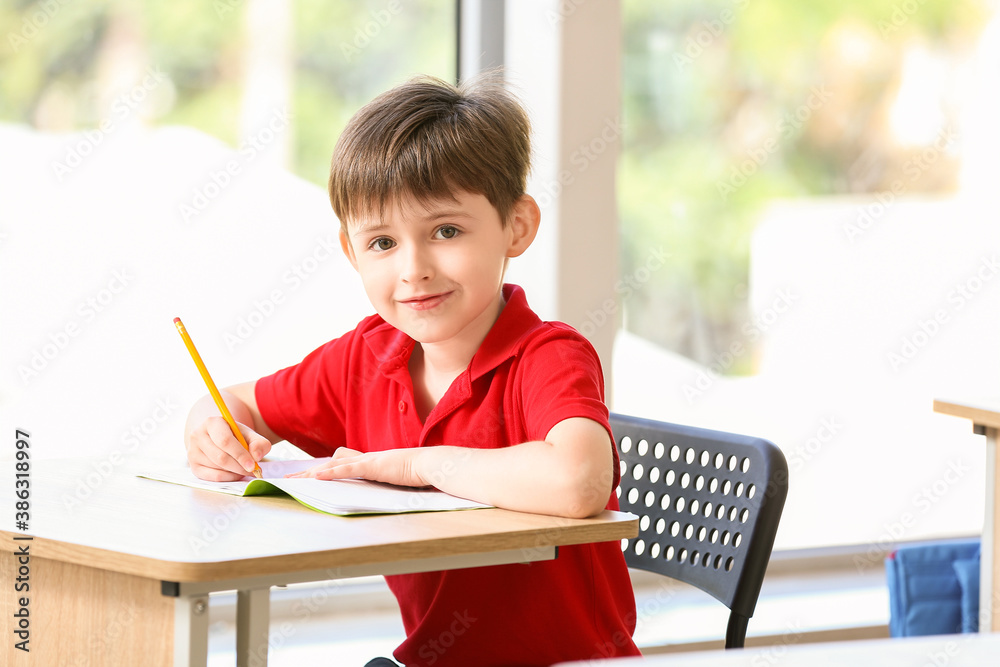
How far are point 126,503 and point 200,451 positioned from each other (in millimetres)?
180

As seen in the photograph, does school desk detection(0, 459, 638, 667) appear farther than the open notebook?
No

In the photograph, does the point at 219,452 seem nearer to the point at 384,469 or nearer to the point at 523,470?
the point at 384,469

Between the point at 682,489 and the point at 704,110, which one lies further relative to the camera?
the point at 704,110

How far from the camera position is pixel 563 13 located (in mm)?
2404

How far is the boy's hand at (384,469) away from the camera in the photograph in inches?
50.8

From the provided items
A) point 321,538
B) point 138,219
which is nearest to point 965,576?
point 321,538

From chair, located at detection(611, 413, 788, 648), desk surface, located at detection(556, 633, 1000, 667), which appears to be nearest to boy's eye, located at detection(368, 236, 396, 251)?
chair, located at detection(611, 413, 788, 648)

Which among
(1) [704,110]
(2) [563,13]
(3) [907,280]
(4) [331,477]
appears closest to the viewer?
(4) [331,477]

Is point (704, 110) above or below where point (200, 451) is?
above

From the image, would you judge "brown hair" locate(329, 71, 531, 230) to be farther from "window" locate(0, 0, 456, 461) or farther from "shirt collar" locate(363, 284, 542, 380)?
"window" locate(0, 0, 456, 461)

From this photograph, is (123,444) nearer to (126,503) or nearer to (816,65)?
(126,503)

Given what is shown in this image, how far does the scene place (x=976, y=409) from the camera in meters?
1.96

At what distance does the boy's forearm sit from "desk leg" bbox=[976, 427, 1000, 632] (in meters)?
1.09

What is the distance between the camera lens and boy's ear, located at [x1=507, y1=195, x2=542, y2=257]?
58.6 inches
